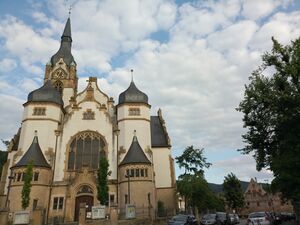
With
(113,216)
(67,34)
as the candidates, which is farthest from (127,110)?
(67,34)

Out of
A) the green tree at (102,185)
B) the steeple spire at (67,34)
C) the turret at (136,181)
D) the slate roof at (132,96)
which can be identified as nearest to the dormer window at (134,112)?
the slate roof at (132,96)

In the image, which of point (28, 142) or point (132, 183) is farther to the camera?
point (28, 142)

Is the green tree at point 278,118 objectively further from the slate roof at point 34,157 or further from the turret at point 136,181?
the slate roof at point 34,157

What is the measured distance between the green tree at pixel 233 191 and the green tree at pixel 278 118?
41.5 meters

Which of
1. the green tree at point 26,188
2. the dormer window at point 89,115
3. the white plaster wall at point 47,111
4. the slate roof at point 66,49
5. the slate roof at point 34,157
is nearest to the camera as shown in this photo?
the green tree at point 26,188

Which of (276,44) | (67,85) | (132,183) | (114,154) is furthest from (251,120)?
(67,85)

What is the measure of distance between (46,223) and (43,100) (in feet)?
55.3

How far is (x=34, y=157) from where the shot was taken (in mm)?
36594

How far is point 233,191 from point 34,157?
4638cm

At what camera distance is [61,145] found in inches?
1578

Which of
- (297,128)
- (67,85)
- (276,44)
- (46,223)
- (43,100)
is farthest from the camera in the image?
(67,85)

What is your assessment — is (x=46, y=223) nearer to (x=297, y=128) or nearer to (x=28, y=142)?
(x=28, y=142)

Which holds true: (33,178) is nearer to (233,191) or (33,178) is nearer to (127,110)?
(127,110)

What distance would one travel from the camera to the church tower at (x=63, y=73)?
49053mm
